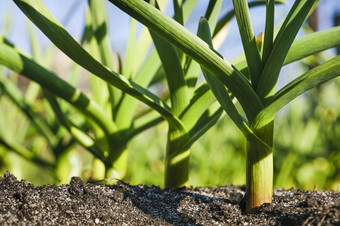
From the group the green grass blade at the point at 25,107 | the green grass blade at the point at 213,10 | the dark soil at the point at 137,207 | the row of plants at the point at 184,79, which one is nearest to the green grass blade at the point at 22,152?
the green grass blade at the point at 25,107

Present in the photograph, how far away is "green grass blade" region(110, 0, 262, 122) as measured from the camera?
35 centimetres

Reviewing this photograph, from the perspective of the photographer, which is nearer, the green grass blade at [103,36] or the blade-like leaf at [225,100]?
the blade-like leaf at [225,100]

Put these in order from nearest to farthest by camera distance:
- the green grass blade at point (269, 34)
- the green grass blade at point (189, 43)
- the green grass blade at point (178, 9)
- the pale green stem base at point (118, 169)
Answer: the green grass blade at point (189, 43) → the green grass blade at point (269, 34) → the green grass blade at point (178, 9) → the pale green stem base at point (118, 169)

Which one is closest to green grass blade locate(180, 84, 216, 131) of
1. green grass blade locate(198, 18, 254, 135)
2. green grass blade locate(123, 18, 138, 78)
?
green grass blade locate(198, 18, 254, 135)

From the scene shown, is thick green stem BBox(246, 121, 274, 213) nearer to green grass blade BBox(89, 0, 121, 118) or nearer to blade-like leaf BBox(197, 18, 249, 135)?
blade-like leaf BBox(197, 18, 249, 135)

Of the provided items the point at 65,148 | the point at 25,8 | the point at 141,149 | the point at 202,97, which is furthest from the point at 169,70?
the point at 141,149

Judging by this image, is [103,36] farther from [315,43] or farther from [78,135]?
[315,43]

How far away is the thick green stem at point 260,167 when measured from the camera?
1.44 feet

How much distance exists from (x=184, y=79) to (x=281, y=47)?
15cm

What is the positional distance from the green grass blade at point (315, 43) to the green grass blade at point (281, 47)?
7cm

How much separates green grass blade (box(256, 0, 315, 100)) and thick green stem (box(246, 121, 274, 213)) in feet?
0.14

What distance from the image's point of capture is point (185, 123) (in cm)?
55

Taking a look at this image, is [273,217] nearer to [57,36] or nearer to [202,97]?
[202,97]

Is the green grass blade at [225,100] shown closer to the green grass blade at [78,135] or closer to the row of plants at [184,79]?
the row of plants at [184,79]
